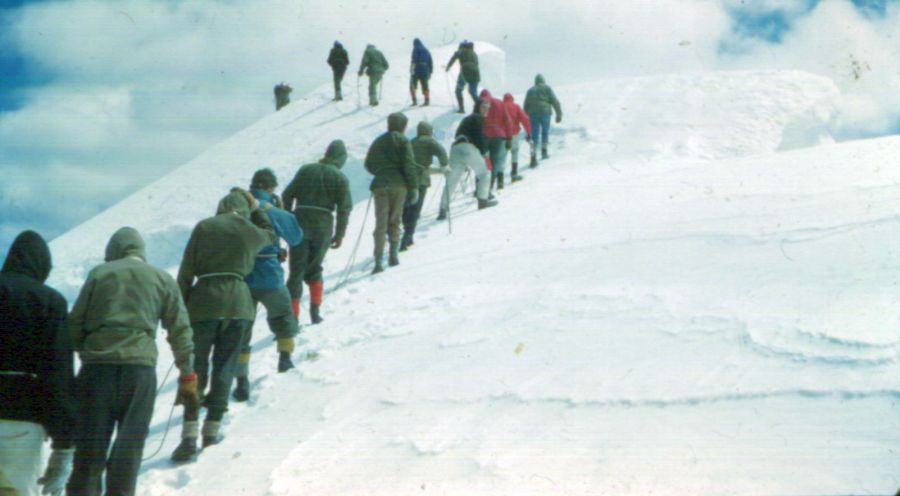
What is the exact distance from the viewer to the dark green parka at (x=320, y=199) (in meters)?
8.47

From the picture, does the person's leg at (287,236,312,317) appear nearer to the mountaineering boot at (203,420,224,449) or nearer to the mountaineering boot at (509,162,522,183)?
the mountaineering boot at (203,420,224,449)

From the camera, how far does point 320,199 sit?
8484 millimetres

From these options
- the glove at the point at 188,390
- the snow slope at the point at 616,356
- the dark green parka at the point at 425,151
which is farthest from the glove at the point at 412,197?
the glove at the point at 188,390

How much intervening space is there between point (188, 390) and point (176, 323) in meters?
0.56

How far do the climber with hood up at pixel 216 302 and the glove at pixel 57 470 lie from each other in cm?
124

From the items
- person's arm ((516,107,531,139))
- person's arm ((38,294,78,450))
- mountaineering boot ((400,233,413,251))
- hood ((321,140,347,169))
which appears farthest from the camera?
person's arm ((516,107,531,139))

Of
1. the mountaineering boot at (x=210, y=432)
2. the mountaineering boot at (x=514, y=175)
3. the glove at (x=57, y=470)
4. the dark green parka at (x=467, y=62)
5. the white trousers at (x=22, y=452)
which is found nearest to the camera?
the white trousers at (x=22, y=452)

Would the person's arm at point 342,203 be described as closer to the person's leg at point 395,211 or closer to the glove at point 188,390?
the person's leg at point 395,211

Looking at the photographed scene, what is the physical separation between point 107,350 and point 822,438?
152 inches

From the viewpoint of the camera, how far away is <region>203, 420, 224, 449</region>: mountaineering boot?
598 centimetres

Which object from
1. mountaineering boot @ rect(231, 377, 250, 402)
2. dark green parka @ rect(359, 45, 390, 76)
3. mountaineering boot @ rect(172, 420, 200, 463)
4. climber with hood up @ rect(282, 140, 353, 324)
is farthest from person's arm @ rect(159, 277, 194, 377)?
dark green parka @ rect(359, 45, 390, 76)

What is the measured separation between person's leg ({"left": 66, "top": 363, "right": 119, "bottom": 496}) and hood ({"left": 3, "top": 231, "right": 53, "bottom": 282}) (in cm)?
57

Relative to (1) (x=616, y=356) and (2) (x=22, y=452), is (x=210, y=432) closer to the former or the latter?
(2) (x=22, y=452)

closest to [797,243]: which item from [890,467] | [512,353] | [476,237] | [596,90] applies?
[512,353]
